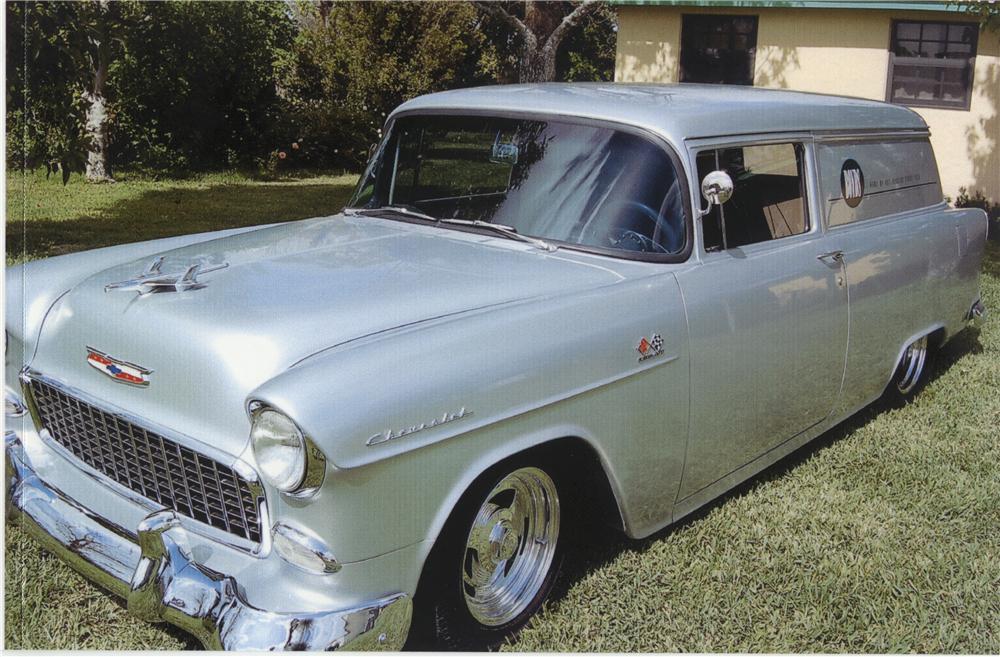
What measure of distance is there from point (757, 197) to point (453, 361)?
1777mm

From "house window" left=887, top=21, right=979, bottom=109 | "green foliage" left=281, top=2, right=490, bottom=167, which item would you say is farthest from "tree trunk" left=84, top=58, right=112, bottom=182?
"house window" left=887, top=21, right=979, bottom=109

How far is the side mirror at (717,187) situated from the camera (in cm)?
327

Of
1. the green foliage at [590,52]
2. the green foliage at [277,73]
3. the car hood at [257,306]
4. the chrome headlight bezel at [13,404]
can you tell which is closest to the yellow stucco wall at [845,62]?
the green foliage at [277,73]

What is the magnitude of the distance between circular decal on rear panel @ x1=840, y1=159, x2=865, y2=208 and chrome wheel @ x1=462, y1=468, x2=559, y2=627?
220 centimetres

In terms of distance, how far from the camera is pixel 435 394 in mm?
2398

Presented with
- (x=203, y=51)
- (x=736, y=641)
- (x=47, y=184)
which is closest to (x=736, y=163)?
(x=736, y=641)

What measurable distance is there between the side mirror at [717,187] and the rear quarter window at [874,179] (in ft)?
3.08

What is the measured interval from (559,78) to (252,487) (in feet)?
69.0

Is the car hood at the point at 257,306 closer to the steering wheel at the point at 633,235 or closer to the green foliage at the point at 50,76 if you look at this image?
the steering wheel at the point at 633,235

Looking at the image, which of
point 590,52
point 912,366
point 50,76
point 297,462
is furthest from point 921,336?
point 590,52

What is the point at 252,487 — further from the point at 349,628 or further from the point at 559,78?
the point at 559,78

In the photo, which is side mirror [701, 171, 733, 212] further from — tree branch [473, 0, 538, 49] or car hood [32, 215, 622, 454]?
Answer: tree branch [473, 0, 538, 49]

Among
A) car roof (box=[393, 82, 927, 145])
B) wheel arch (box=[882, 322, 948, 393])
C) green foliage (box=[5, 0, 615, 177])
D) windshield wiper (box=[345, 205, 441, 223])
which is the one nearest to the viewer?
car roof (box=[393, 82, 927, 145])

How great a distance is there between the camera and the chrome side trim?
2309mm
